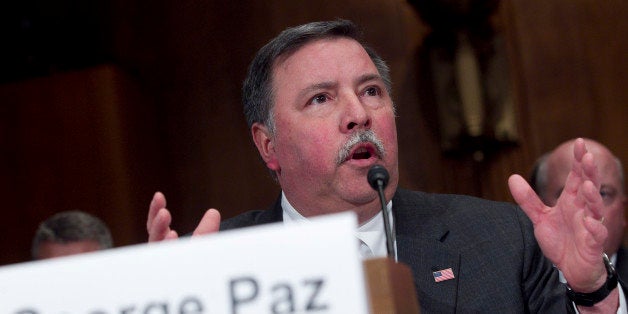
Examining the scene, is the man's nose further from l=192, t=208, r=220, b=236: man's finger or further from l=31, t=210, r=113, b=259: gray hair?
l=31, t=210, r=113, b=259: gray hair

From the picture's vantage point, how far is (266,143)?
299cm

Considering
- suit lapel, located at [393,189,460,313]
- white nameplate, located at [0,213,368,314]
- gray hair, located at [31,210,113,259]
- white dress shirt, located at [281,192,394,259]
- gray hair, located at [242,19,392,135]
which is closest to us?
white nameplate, located at [0,213,368,314]

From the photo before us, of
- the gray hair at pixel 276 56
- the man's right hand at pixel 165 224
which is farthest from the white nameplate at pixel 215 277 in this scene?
the gray hair at pixel 276 56

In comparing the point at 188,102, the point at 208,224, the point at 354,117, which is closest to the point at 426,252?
the point at 354,117

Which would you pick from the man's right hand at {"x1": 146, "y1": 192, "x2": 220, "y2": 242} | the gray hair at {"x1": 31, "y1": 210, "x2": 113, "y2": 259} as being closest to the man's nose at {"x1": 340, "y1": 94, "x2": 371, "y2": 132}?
the man's right hand at {"x1": 146, "y1": 192, "x2": 220, "y2": 242}

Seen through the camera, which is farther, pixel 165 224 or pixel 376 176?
pixel 376 176

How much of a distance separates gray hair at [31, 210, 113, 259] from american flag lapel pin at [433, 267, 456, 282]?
79.8 inches

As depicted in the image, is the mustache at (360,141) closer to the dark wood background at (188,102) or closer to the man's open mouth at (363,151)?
the man's open mouth at (363,151)

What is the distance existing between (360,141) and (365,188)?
0.40ft

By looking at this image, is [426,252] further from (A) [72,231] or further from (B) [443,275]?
(A) [72,231]

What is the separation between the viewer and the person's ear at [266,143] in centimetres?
296

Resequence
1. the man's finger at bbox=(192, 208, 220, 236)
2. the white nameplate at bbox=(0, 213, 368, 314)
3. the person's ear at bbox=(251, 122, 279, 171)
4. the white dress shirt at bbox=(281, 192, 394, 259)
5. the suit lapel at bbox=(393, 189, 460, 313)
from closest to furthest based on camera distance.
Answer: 1. the white nameplate at bbox=(0, 213, 368, 314)
2. the man's finger at bbox=(192, 208, 220, 236)
3. the suit lapel at bbox=(393, 189, 460, 313)
4. the white dress shirt at bbox=(281, 192, 394, 259)
5. the person's ear at bbox=(251, 122, 279, 171)

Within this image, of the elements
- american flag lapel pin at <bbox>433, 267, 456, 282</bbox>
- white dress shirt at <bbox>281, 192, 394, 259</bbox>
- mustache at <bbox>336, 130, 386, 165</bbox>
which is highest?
mustache at <bbox>336, 130, 386, 165</bbox>

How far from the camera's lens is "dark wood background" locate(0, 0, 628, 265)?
466 centimetres
